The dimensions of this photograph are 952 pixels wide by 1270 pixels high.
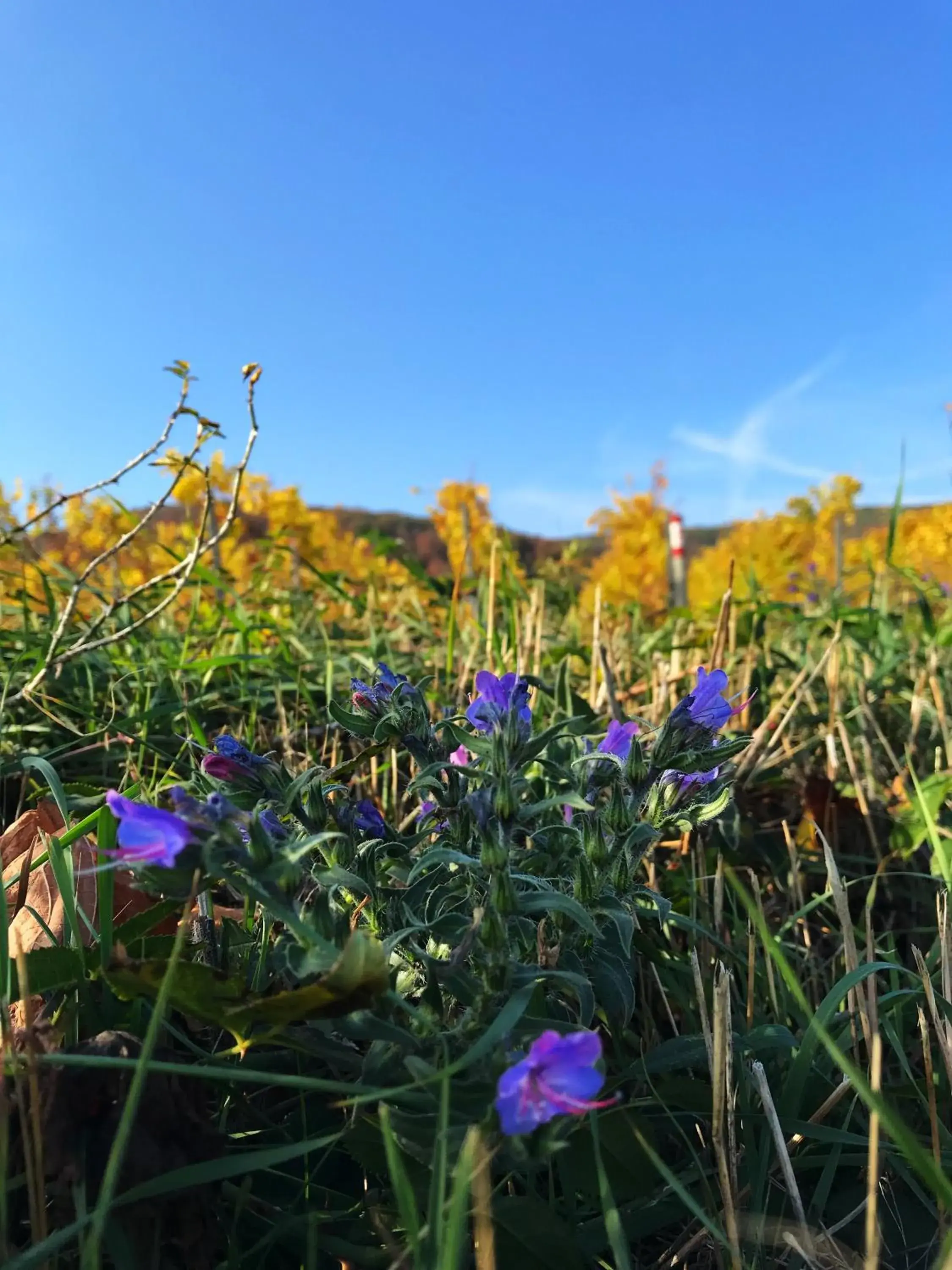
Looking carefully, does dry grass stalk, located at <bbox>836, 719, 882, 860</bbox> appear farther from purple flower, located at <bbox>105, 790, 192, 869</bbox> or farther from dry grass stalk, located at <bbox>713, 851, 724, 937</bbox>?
purple flower, located at <bbox>105, 790, 192, 869</bbox>

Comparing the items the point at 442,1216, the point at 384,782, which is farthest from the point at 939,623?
the point at 442,1216

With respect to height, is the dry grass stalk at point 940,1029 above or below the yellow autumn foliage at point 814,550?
below

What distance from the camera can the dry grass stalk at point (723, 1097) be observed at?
74cm

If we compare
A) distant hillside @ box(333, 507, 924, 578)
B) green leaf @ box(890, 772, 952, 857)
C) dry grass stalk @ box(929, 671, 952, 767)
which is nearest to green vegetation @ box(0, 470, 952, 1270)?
green leaf @ box(890, 772, 952, 857)

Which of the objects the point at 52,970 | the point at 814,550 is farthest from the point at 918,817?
the point at 814,550

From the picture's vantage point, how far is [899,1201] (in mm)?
864

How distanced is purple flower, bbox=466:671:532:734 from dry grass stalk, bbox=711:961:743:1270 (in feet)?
1.05

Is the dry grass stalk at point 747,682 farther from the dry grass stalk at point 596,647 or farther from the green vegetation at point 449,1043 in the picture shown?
the green vegetation at point 449,1043

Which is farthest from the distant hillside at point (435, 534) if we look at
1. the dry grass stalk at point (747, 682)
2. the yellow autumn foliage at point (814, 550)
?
the dry grass stalk at point (747, 682)

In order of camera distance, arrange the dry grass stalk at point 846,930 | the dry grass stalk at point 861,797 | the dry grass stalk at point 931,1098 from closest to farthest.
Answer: the dry grass stalk at point 931,1098 → the dry grass stalk at point 846,930 → the dry grass stalk at point 861,797

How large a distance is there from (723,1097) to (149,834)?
1.89 feet

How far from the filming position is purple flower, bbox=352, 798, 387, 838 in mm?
982

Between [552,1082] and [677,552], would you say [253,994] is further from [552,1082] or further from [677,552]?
[677,552]

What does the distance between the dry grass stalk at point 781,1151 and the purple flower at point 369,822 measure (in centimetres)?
46
